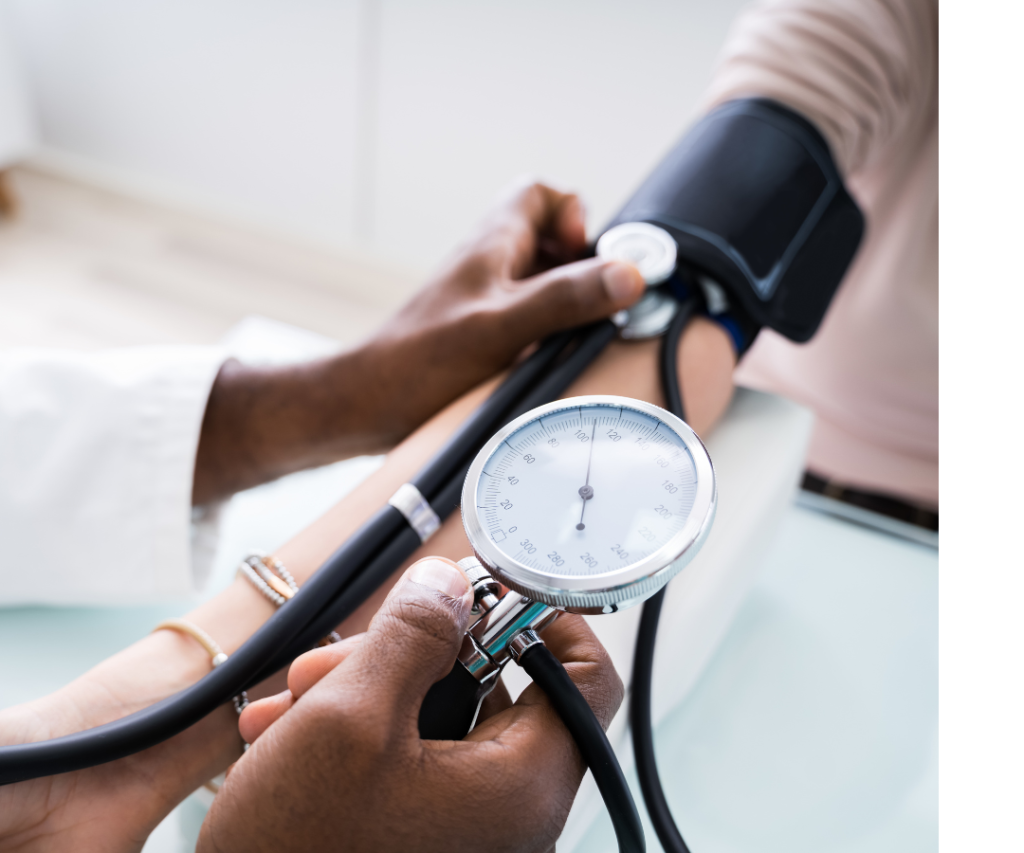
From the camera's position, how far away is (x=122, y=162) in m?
2.60

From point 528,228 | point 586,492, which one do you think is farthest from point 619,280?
point 586,492

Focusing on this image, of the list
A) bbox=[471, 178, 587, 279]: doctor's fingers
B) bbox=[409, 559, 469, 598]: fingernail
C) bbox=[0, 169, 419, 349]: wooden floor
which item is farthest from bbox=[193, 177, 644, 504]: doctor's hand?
bbox=[0, 169, 419, 349]: wooden floor

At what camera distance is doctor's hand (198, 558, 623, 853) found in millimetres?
330

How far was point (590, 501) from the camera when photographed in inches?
14.9

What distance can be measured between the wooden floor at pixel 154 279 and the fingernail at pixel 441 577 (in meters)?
1.66

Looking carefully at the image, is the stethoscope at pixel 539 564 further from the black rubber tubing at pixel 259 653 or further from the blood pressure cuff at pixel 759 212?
the blood pressure cuff at pixel 759 212

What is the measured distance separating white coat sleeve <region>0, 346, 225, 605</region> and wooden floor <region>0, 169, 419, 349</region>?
1.32 meters

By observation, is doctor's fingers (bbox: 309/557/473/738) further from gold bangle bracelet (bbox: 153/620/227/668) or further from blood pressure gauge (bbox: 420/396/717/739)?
gold bangle bracelet (bbox: 153/620/227/668)

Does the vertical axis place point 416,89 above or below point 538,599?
below

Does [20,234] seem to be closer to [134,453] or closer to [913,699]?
[134,453]

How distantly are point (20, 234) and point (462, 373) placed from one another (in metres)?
2.14

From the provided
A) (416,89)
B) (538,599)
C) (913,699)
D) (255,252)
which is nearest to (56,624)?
(538,599)

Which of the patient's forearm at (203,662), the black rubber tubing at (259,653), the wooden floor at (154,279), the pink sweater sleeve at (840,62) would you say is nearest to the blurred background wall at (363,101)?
the wooden floor at (154,279)

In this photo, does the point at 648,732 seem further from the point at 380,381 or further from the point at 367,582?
the point at 380,381
